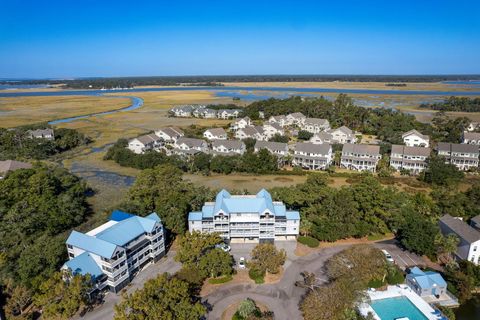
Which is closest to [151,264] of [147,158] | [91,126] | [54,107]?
[147,158]

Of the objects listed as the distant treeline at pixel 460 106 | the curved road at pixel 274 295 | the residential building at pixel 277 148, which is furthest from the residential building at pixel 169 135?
the distant treeline at pixel 460 106

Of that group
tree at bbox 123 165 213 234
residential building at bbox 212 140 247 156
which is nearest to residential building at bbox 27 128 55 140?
residential building at bbox 212 140 247 156

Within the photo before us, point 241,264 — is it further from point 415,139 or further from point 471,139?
point 471,139

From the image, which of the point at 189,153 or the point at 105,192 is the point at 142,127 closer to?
the point at 189,153

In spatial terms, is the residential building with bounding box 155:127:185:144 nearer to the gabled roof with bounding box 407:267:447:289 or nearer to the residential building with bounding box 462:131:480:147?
the gabled roof with bounding box 407:267:447:289

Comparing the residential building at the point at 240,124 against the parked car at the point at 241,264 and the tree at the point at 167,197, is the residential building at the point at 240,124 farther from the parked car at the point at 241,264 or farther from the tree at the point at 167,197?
the parked car at the point at 241,264

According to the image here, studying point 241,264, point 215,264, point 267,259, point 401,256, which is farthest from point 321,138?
point 215,264
